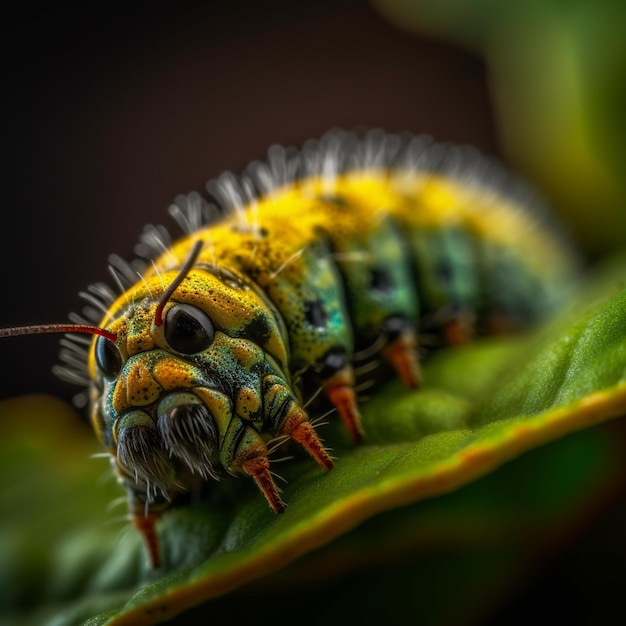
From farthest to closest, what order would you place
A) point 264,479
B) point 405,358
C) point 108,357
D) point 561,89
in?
1. point 561,89
2. point 405,358
3. point 108,357
4. point 264,479

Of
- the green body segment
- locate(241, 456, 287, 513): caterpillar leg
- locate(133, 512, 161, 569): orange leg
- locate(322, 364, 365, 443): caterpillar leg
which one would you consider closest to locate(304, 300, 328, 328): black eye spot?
the green body segment

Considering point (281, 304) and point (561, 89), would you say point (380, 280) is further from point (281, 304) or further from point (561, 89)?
point (561, 89)

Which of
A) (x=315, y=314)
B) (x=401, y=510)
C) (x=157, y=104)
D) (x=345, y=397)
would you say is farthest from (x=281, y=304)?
(x=157, y=104)

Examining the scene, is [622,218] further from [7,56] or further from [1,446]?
[7,56]

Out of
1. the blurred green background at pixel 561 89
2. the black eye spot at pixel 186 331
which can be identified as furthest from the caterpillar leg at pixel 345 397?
the blurred green background at pixel 561 89

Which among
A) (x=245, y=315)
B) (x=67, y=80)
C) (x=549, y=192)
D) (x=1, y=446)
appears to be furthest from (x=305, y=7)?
(x=245, y=315)

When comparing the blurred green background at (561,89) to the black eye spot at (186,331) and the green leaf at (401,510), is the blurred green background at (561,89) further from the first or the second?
the black eye spot at (186,331)
